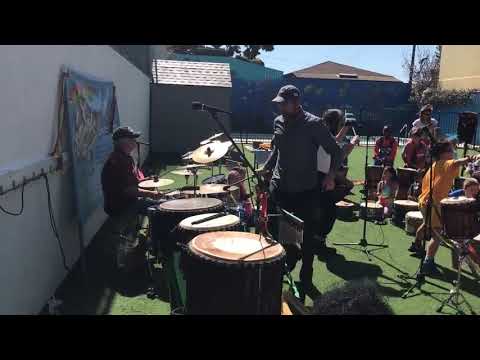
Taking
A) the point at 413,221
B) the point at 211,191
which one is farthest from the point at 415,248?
the point at 211,191

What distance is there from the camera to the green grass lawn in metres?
4.42

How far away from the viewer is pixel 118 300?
14.9 feet

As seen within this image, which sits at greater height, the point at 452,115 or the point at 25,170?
the point at 452,115

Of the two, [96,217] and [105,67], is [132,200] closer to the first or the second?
[96,217]

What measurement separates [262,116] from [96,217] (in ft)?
78.9

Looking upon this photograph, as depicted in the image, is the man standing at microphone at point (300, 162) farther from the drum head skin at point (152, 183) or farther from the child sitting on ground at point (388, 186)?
the child sitting on ground at point (388, 186)

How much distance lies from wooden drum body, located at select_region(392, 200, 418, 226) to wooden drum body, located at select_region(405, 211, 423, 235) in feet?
1.49

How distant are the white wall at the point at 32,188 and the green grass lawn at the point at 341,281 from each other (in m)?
0.34

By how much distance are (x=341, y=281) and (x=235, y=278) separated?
235 centimetres

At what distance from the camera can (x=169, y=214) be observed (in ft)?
15.6

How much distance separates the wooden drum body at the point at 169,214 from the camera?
4703 mm

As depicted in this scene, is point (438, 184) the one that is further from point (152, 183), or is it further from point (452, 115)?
point (452, 115)

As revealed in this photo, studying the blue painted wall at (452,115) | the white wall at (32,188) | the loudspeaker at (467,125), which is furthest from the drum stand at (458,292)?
the blue painted wall at (452,115)
